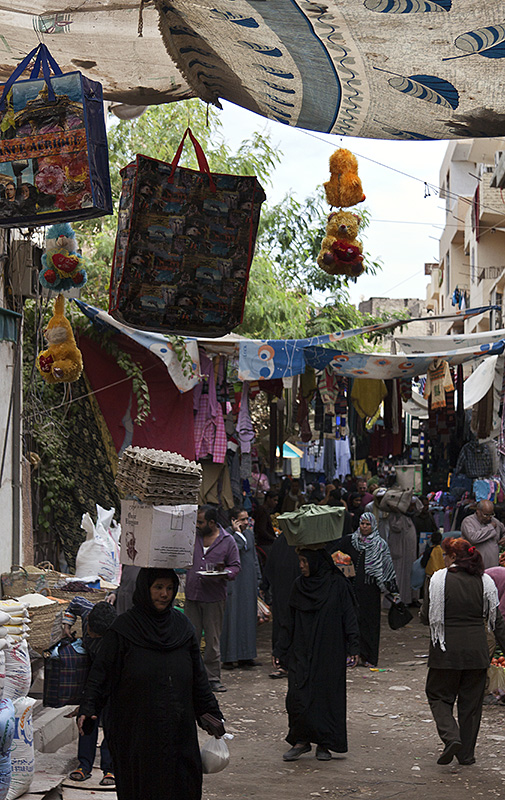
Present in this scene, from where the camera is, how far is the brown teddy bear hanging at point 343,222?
5469 millimetres

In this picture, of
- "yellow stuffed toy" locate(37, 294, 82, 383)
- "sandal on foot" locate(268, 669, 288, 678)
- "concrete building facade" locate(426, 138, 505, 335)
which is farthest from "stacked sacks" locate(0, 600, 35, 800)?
"concrete building facade" locate(426, 138, 505, 335)

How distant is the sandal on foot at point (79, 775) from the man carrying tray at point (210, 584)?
129 inches

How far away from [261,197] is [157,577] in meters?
Result: 1.82

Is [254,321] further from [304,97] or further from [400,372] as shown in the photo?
[304,97]

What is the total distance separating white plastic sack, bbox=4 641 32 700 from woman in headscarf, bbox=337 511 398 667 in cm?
547

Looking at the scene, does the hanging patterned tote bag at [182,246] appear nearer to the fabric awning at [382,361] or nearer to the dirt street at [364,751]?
the dirt street at [364,751]

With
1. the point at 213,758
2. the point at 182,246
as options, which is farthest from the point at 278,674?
the point at 182,246

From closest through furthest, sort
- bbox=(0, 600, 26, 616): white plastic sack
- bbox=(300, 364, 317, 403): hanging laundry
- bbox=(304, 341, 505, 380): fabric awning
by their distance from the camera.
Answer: bbox=(0, 600, 26, 616): white plastic sack, bbox=(304, 341, 505, 380): fabric awning, bbox=(300, 364, 317, 403): hanging laundry

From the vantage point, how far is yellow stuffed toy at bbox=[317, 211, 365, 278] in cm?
577

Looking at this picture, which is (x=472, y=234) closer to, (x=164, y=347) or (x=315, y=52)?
(x=164, y=347)

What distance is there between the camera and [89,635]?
18.3ft

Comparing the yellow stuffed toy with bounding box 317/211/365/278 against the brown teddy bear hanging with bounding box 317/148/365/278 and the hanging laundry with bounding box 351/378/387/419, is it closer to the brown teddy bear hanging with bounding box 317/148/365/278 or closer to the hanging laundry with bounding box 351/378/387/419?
the brown teddy bear hanging with bounding box 317/148/365/278

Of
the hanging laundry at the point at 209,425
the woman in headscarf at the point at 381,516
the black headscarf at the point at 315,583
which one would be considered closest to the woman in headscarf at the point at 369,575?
the hanging laundry at the point at 209,425

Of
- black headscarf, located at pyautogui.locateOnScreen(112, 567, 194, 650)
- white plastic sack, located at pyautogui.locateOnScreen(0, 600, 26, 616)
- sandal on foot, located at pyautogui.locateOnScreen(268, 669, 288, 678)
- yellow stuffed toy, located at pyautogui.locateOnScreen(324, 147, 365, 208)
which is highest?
yellow stuffed toy, located at pyautogui.locateOnScreen(324, 147, 365, 208)
